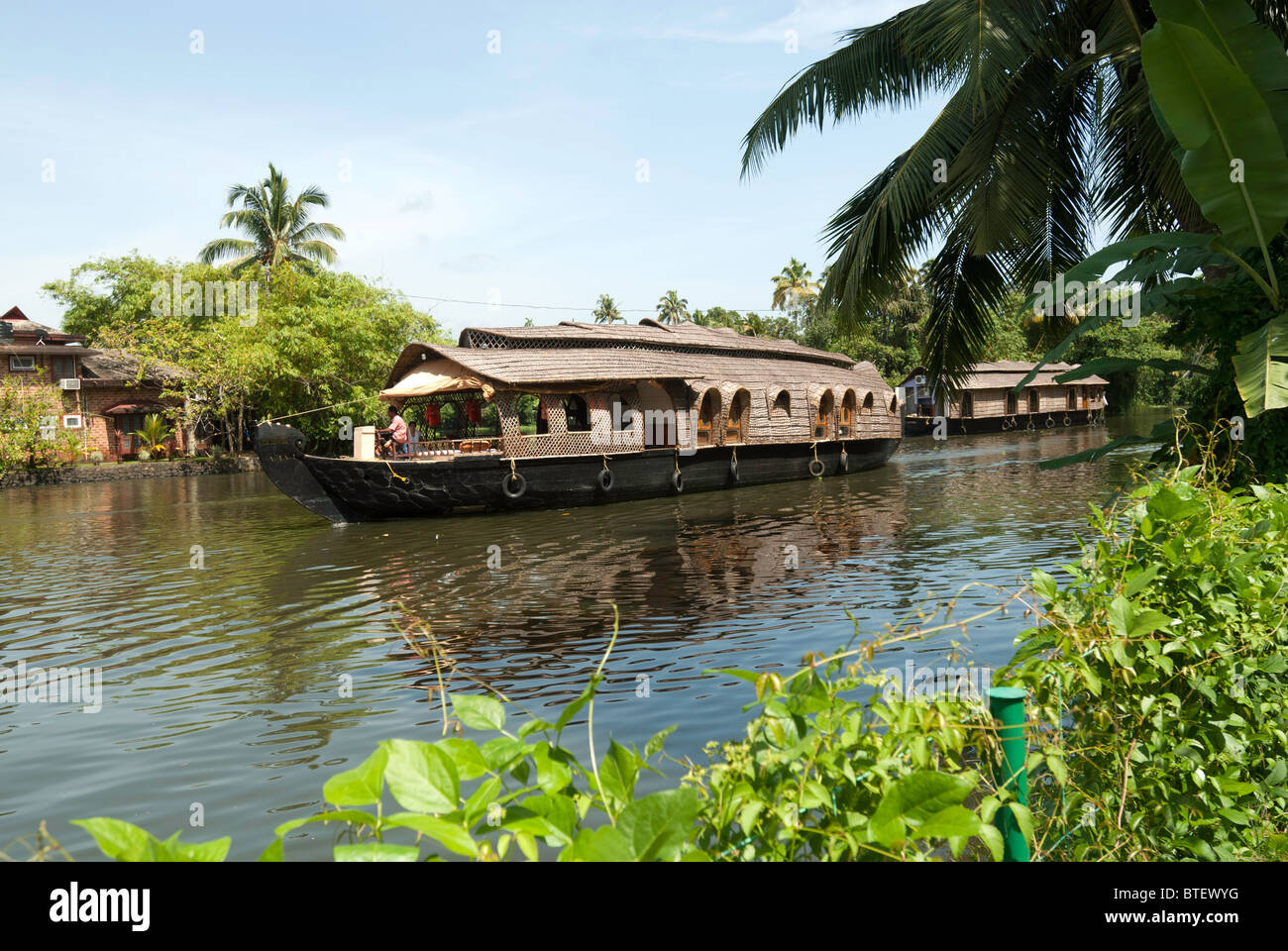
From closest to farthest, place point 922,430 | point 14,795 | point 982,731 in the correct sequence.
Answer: point 982,731
point 14,795
point 922,430

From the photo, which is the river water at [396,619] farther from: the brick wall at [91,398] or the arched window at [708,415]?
the brick wall at [91,398]

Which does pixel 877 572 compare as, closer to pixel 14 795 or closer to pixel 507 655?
pixel 507 655

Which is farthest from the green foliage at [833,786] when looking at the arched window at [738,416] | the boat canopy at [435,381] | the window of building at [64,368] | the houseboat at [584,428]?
the window of building at [64,368]

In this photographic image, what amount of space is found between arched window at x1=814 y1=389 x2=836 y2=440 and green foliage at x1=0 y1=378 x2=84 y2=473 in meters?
26.3

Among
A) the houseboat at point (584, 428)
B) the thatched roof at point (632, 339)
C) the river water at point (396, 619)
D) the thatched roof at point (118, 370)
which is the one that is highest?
the thatched roof at point (118, 370)

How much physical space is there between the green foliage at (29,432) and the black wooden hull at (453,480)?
1911cm

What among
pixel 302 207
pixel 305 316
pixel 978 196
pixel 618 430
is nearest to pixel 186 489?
pixel 305 316

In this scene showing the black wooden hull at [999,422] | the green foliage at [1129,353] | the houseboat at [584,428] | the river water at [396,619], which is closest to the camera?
the river water at [396,619]

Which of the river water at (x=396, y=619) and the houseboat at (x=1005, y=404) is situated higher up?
the houseboat at (x=1005, y=404)

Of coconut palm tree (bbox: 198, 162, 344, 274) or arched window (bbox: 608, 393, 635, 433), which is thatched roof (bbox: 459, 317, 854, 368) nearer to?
arched window (bbox: 608, 393, 635, 433)

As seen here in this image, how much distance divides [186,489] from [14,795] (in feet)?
76.1

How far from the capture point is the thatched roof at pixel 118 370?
3397 centimetres
